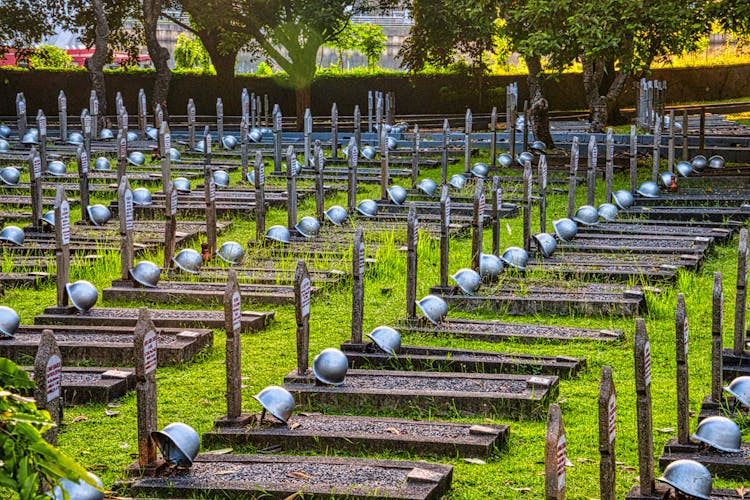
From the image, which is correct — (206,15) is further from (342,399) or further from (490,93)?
(342,399)

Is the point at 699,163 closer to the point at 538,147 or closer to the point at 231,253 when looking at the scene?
the point at 538,147

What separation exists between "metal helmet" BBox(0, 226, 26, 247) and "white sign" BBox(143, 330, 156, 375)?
26.9ft

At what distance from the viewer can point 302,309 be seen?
9.27 meters

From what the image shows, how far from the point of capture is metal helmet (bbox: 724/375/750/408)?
842cm

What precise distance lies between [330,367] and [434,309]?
2.24 meters

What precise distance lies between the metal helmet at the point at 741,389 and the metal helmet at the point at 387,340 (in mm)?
2676

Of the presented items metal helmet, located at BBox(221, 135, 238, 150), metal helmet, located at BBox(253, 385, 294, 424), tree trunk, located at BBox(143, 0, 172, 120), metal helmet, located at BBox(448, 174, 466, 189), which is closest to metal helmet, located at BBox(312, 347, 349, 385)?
metal helmet, located at BBox(253, 385, 294, 424)

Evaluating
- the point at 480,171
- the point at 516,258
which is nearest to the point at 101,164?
the point at 480,171

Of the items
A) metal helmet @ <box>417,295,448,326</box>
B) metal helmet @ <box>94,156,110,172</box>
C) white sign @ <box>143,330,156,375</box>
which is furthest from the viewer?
metal helmet @ <box>94,156,110,172</box>

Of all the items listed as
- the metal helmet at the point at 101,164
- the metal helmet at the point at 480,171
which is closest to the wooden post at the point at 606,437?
the metal helmet at the point at 480,171

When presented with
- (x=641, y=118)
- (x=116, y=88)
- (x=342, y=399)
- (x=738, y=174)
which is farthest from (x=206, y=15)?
(x=342, y=399)

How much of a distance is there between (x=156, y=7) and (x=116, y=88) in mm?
8580

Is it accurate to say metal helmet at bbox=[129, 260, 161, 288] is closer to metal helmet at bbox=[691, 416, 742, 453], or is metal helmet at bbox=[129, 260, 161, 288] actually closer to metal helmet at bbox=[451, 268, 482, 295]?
metal helmet at bbox=[451, 268, 482, 295]

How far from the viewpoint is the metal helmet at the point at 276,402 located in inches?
325
